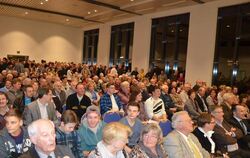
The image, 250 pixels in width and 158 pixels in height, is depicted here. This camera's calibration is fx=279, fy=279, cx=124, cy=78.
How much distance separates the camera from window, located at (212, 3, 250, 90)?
10.5 meters

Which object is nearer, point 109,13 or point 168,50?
point 168,50

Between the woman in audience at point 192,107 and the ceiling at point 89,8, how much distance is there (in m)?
5.53

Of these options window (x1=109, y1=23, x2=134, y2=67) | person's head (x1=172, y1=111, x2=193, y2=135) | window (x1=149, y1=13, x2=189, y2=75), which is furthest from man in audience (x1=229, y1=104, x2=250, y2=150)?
window (x1=109, y1=23, x2=134, y2=67)

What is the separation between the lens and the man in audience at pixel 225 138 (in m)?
4.15

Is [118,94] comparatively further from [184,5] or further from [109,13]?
[109,13]

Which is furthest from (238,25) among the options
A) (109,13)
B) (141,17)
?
(109,13)

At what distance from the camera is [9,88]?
20.8ft

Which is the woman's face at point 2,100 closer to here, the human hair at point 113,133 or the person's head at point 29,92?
the person's head at point 29,92

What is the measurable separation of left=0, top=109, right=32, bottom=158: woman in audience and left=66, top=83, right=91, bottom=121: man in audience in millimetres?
2627

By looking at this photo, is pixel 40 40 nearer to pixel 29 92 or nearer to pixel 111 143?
pixel 29 92

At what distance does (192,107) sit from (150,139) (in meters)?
4.32

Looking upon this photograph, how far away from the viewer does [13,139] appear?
2.86 m

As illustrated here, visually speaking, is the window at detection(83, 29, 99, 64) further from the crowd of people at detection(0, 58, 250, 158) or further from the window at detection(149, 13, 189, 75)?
the crowd of people at detection(0, 58, 250, 158)

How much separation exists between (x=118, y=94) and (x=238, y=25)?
6.82 meters
